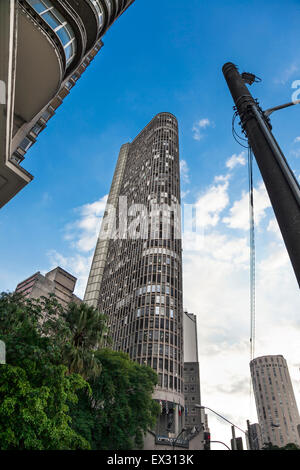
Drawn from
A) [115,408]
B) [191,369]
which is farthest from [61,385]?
[191,369]

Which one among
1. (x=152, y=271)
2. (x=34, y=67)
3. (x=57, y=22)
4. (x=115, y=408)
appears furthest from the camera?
(x=152, y=271)

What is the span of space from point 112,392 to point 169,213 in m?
64.1

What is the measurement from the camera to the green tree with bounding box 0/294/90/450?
1436cm

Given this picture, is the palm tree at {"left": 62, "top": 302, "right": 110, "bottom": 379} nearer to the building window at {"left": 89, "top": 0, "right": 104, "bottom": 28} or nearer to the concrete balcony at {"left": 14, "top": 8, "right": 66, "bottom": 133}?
the concrete balcony at {"left": 14, "top": 8, "right": 66, "bottom": 133}

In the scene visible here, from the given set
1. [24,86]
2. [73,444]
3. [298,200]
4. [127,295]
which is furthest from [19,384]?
[127,295]

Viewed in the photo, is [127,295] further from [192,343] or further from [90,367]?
[90,367]

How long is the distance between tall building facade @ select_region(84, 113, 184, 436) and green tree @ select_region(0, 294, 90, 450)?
156 ft

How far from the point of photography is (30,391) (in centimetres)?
1485

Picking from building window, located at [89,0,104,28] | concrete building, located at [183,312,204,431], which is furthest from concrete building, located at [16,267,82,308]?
building window, located at [89,0,104,28]

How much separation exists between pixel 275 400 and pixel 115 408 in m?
183

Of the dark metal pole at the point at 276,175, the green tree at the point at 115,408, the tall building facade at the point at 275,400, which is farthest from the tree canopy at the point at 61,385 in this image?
the tall building facade at the point at 275,400

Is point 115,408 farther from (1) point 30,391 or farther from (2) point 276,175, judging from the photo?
(2) point 276,175

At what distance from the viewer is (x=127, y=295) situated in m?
79.6

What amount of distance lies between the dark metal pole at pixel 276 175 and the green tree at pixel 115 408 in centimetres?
2704
